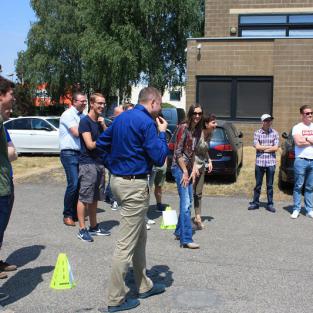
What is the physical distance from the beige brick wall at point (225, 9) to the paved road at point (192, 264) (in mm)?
12242

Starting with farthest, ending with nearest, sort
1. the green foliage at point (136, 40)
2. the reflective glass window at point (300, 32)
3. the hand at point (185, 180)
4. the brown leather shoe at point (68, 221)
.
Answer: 1. the green foliage at point (136, 40)
2. the reflective glass window at point (300, 32)
3. the brown leather shoe at point (68, 221)
4. the hand at point (185, 180)

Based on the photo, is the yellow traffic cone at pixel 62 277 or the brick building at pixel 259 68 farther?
the brick building at pixel 259 68

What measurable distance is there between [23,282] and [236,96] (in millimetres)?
13761

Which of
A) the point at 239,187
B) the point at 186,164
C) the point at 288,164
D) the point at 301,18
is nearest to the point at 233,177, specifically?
the point at 239,187

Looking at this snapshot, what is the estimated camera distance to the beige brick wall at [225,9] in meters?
18.8

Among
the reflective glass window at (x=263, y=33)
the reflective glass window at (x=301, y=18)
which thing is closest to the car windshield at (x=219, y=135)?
the reflective glass window at (x=263, y=33)

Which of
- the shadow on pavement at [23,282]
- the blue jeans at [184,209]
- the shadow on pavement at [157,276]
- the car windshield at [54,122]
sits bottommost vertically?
the shadow on pavement at [23,282]

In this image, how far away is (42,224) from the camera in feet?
25.1

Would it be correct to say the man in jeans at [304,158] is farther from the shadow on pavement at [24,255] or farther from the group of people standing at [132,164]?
the shadow on pavement at [24,255]

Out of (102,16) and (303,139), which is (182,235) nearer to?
(303,139)

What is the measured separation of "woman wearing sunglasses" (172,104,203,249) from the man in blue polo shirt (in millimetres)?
1813

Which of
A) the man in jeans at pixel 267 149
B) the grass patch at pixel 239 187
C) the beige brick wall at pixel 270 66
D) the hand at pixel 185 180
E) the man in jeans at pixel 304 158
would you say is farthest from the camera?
the beige brick wall at pixel 270 66

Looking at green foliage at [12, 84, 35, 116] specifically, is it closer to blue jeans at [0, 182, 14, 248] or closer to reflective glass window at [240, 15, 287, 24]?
reflective glass window at [240, 15, 287, 24]

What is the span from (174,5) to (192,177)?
17.0 m
